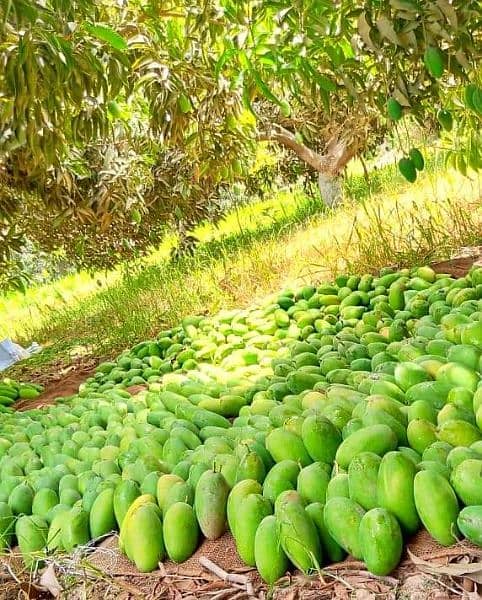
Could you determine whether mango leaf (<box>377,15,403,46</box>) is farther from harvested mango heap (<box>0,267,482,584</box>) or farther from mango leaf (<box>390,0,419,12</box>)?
harvested mango heap (<box>0,267,482,584</box>)

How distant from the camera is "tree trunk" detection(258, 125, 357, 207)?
909 centimetres

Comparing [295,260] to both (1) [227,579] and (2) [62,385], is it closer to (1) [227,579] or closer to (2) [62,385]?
(2) [62,385]

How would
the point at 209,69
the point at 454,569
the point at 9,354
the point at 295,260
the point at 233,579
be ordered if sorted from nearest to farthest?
the point at 454,569
the point at 233,579
the point at 209,69
the point at 295,260
the point at 9,354

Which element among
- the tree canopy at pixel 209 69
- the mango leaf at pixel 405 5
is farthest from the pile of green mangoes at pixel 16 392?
the mango leaf at pixel 405 5

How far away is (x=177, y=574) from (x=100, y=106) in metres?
2.41

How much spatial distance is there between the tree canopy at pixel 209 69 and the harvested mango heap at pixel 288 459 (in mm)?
829

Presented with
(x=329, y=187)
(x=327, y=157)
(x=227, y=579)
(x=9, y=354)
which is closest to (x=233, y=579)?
(x=227, y=579)

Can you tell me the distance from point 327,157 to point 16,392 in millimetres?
5974

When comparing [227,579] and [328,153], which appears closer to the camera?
[227,579]

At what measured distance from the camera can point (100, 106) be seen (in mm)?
3254

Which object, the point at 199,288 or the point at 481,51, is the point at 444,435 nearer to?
the point at 481,51

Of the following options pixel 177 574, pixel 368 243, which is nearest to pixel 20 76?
pixel 177 574

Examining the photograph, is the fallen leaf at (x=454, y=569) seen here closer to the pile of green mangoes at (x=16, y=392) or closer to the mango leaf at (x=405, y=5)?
the mango leaf at (x=405, y=5)

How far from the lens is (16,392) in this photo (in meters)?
4.87
